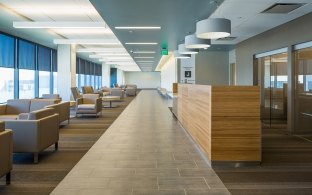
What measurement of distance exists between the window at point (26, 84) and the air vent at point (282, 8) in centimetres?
1118

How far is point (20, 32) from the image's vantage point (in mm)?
12594

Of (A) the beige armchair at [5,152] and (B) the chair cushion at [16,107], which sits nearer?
(A) the beige armchair at [5,152]

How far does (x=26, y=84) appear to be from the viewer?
1527cm

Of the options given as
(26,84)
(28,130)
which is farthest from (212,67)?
(28,130)

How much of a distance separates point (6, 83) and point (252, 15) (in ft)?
33.5

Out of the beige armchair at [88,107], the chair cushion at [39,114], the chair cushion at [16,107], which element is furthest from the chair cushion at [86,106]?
the chair cushion at [39,114]

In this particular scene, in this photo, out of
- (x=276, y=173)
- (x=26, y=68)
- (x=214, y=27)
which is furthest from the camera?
(x=26, y=68)

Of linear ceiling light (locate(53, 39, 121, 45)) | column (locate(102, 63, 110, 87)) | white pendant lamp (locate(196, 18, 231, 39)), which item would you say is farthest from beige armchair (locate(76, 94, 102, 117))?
column (locate(102, 63, 110, 87))

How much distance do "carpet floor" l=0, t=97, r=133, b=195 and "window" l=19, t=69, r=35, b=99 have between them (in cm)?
743

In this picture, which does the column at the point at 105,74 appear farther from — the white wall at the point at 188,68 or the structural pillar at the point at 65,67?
the structural pillar at the point at 65,67

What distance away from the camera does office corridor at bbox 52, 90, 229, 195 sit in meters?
3.98

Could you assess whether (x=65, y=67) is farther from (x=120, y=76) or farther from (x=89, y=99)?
(x=120, y=76)

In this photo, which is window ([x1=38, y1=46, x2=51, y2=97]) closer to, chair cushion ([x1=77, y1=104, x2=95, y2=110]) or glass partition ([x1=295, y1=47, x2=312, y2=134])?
chair cushion ([x1=77, y1=104, x2=95, y2=110])

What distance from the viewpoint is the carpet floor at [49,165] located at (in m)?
4.02
